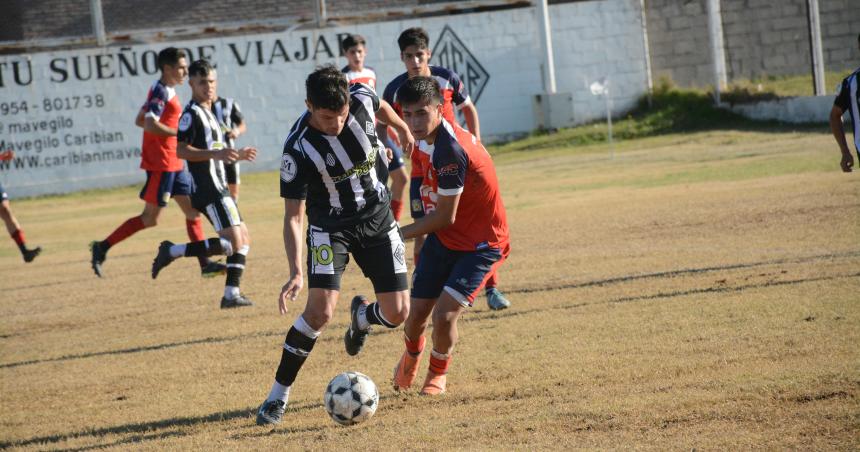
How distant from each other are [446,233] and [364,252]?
0.53 meters

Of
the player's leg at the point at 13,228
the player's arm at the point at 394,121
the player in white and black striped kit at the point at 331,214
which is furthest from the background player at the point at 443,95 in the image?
the player's leg at the point at 13,228

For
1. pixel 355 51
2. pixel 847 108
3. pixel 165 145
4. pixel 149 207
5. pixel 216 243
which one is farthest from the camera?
pixel 149 207

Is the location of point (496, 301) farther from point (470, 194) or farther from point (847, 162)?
point (847, 162)

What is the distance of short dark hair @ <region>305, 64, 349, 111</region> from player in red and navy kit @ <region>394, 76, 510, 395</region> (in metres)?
0.46

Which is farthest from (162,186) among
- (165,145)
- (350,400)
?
(350,400)

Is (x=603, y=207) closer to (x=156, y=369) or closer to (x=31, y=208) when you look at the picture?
(x=156, y=369)

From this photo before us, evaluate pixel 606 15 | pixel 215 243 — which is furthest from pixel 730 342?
pixel 606 15

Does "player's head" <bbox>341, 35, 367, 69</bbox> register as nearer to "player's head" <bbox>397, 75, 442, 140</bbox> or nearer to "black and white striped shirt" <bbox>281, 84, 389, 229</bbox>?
"black and white striped shirt" <bbox>281, 84, 389, 229</bbox>

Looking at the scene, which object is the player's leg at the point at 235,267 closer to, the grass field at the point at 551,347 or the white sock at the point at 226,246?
the white sock at the point at 226,246

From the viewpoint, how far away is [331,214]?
587 centimetres

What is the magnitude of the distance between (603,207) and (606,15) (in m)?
14.0

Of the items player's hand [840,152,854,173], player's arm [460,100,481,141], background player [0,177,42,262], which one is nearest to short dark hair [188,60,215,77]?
player's arm [460,100,481,141]

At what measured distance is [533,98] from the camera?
27.7 metres

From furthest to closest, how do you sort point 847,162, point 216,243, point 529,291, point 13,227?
point 13,227 → point 216,243 → point 529,291 → point 847,162
